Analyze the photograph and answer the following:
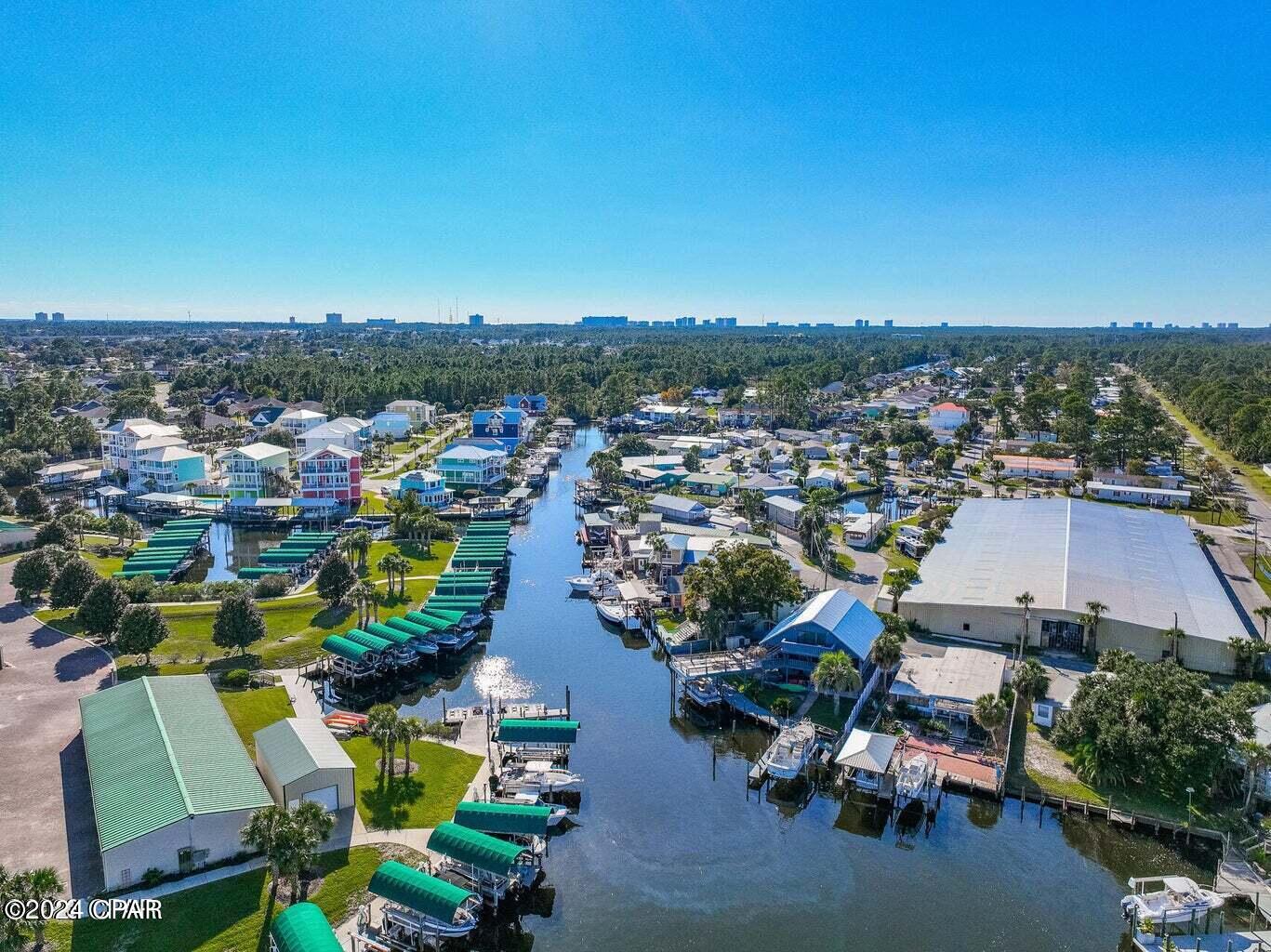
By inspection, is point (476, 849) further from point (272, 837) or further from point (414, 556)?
point (414, 556)

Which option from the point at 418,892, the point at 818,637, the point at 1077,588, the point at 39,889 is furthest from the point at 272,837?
the point at 1077,588

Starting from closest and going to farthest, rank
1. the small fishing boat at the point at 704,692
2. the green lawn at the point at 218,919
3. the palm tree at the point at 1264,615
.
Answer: the green lawn at the point at 218,919 → the small fishing boat at the point at 704,692 → the palm tree at the point at 1264,615

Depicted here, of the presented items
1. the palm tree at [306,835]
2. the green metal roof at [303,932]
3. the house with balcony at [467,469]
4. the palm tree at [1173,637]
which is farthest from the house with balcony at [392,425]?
the palm tree at [1173,637]

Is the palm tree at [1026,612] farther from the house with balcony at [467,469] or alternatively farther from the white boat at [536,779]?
the house with balcony at [467,469]

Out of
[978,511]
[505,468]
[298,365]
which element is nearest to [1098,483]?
[978,511]

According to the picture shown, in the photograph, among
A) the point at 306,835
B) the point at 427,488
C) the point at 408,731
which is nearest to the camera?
the point at 306,835

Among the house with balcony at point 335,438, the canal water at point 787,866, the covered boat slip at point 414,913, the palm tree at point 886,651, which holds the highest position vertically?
the house with balcony at point 335,438

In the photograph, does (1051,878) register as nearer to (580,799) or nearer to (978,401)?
(580,799)
